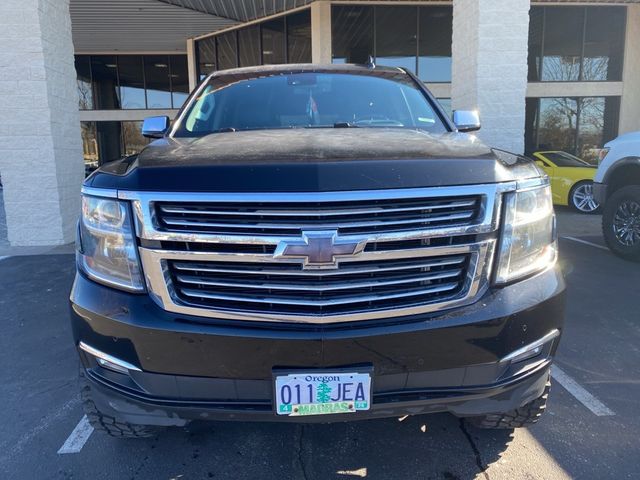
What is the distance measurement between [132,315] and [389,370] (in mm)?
945

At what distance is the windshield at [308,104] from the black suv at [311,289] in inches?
45.6

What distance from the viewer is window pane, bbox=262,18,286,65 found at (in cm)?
1380

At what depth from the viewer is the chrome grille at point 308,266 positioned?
1.64m

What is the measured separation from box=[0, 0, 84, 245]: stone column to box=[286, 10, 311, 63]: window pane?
7.22 meters

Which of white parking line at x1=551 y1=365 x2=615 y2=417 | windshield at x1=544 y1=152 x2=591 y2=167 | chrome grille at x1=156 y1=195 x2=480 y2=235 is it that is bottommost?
white parking line at x1=551 y1=365 x2=615 y2=417

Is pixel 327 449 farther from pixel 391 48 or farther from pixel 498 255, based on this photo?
pixel 391 48

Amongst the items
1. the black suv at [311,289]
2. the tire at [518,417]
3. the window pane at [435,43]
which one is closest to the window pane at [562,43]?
the window pane at [435,43]

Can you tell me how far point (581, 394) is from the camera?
281 cm

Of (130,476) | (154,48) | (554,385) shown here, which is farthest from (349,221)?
(154,48)

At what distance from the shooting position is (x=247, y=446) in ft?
7.77

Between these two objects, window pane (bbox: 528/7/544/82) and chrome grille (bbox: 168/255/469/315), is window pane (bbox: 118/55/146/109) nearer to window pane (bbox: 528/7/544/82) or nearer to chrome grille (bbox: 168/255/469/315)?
window pane (bbox: 528/7/544/82)

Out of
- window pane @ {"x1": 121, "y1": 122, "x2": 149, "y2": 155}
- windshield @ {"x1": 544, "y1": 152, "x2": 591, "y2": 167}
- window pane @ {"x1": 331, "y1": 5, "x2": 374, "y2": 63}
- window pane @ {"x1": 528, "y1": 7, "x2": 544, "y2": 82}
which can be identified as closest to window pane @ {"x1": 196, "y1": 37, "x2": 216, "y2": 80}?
window pane @ {"x1": 121, "y1": 122, "x2": 149, "y2": 155}

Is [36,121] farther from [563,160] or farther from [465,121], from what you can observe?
[563,160]

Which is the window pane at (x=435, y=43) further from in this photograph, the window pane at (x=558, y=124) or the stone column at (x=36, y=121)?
the stone column at (x=36, y=121)
